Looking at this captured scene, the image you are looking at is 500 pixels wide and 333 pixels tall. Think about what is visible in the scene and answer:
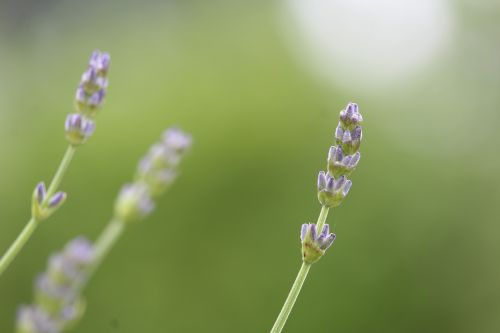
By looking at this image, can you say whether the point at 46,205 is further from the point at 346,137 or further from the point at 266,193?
the point at 266,193

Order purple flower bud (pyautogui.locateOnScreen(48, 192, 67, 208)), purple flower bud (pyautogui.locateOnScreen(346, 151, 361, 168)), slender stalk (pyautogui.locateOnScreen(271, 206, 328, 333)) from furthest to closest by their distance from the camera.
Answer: purple flower bud (pyautogui.locateOnScreen(48, 192, 67, 208)) → purple flower bud (pyautogui.locateOnScreen(346, 151, 361, 168)) → slender stalk (pyautogui.locateOnScreen(271, 206, 328, 333))

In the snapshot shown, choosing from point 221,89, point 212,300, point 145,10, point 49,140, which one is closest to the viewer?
point 212,300

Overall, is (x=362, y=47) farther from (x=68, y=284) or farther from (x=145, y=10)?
(x=68, y=284)

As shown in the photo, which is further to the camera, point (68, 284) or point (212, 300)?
point (212, 300)

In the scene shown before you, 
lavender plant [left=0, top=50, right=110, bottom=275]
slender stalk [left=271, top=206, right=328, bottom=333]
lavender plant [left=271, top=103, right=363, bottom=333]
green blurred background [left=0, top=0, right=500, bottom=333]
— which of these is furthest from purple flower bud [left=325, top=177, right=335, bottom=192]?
green blurred background [left=0, top=0, right=500, bottom=333]

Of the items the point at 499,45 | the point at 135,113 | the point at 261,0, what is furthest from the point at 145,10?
the point at 135,113

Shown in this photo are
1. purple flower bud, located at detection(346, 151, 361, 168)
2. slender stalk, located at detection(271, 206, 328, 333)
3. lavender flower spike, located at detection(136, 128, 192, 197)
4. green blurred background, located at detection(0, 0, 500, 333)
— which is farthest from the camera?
green blurred background, located at detection(0, 0, 500, 333)

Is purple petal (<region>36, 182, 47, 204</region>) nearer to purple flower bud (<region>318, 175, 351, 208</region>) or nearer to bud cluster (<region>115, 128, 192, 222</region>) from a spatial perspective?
bud cluster (<region>115, 128, 192, 222</region>)

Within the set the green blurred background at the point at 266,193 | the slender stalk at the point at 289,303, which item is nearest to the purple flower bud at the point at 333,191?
the slender stalk at the point at 289,303
